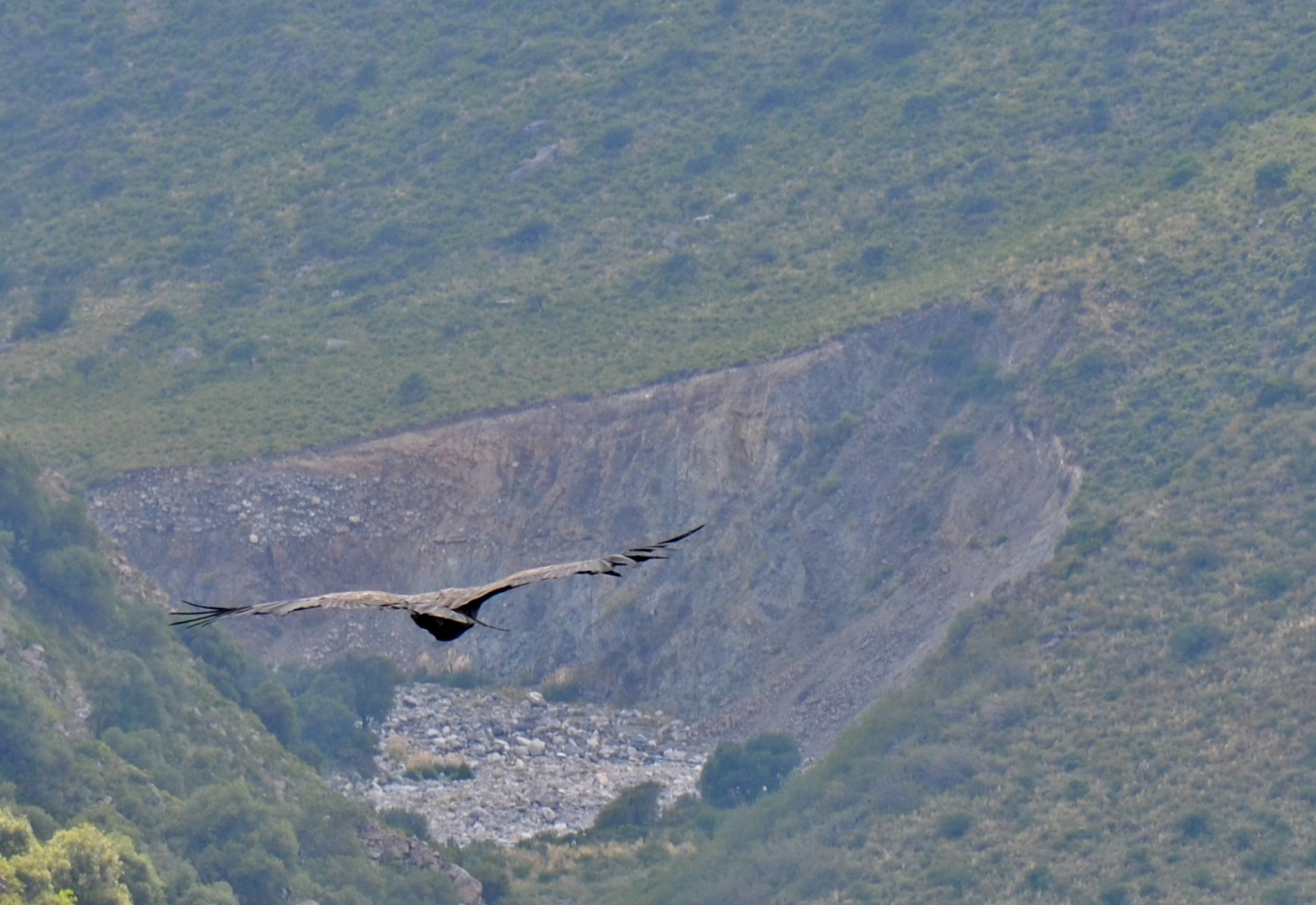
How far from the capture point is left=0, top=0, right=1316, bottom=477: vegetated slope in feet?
199

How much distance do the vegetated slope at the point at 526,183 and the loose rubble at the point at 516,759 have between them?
10.3 metres

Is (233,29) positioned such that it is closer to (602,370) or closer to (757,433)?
(602,370)

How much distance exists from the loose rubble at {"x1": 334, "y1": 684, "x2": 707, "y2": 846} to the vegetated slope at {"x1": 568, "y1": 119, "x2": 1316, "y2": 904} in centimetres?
538

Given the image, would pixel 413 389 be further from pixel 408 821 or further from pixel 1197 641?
pixel 1197 641

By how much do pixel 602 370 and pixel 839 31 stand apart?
20.4 m

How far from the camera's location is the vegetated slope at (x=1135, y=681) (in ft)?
125

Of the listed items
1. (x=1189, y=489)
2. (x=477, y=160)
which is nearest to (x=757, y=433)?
(x=1189, y=489)

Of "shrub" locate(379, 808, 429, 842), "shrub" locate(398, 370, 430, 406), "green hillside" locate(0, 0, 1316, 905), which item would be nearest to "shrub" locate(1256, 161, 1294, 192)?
"green hillside" locate(0, 0, 1316, 905)

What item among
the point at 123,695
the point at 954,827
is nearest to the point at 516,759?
the point at 123,695

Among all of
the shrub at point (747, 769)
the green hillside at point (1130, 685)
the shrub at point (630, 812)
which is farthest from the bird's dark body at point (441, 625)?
the shrub at point (630, 812)

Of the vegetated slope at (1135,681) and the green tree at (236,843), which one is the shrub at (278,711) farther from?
the vegetated slope at (1135,681)

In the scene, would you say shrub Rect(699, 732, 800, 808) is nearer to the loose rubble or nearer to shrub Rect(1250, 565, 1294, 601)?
the loose rubble

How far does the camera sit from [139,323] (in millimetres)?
66875

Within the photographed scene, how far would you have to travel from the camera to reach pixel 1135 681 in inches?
1695
